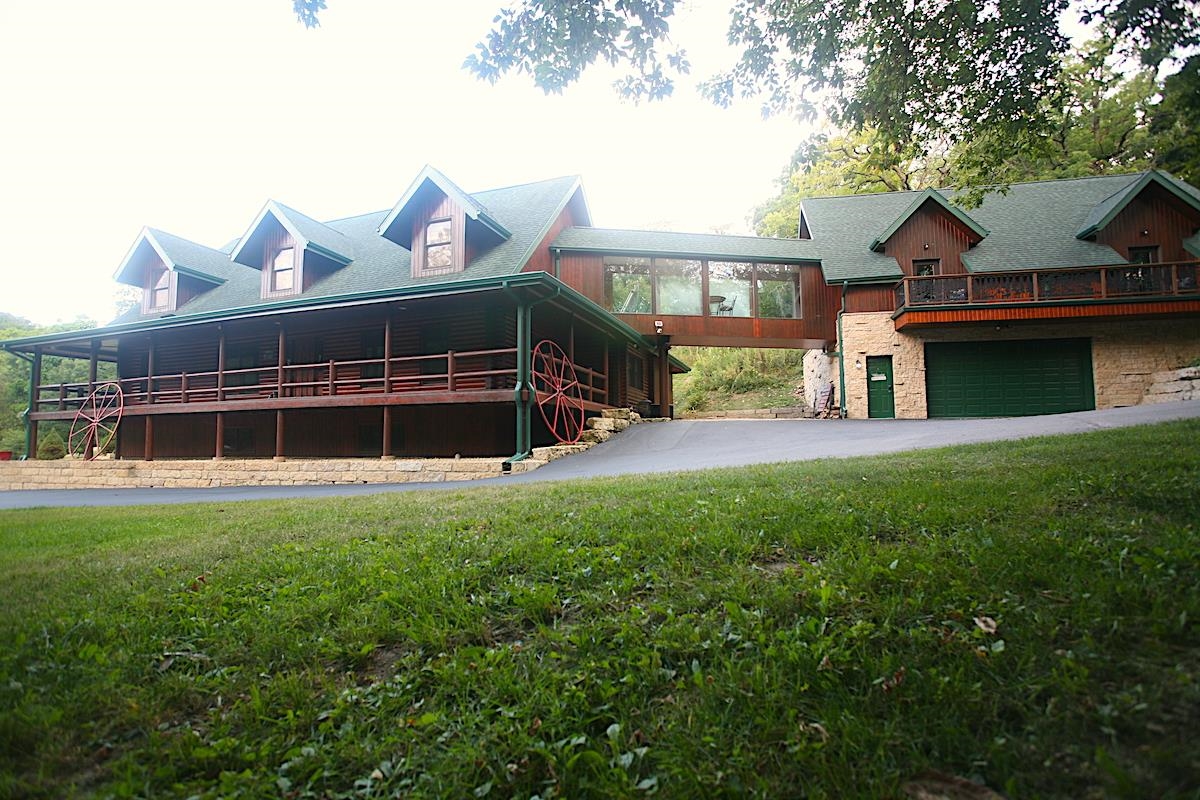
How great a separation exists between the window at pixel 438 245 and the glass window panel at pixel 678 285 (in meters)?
6.91

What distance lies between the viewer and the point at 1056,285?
1728 centimetres

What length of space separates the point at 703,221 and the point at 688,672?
4236cm

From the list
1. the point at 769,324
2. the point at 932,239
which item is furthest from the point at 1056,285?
the point at 769,324

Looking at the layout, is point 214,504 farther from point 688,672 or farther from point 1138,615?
point 1138,615

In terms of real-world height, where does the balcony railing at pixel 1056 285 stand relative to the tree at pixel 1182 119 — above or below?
above

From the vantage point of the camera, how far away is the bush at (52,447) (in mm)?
21473

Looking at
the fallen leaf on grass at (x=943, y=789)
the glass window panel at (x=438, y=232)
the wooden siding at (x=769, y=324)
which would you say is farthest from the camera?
the wooden siding at (x=769, y=324)

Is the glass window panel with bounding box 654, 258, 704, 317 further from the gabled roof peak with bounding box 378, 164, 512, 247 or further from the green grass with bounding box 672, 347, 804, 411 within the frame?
the green grass with bounding box 672, 347, 804, 411

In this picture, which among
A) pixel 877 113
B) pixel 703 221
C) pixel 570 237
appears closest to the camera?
pixel 877 113

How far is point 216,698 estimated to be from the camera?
268cm

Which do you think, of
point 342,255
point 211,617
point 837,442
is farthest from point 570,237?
point 211,617

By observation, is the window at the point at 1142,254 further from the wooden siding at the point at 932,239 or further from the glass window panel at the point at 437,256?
the glass window panel at the point at 437,256

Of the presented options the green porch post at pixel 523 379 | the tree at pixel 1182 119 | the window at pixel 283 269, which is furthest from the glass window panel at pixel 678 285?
the tree at pixel 1182 119

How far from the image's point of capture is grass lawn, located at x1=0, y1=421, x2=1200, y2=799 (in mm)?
2031
